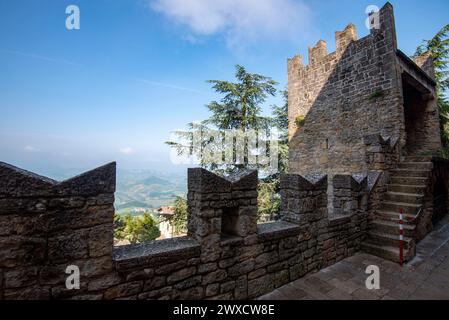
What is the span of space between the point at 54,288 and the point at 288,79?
11.4 m

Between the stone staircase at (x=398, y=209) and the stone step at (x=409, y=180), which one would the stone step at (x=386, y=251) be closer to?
the stone staircase at (x=398, y=209)

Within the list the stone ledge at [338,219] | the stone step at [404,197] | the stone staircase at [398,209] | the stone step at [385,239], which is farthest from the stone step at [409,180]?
the stone ledge at [338,219]

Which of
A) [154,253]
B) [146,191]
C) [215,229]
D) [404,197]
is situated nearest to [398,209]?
[404,197]

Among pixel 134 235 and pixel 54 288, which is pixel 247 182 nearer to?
pixel 54 288

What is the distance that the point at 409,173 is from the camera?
561 centimetres

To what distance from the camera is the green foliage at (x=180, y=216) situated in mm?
9859

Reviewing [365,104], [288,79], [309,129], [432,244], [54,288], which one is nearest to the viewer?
[54,288]

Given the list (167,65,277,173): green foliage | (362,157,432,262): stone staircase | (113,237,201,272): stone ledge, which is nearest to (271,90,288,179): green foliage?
(167,65,277,173): green foliage

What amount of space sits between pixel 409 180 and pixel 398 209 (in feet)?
3.28

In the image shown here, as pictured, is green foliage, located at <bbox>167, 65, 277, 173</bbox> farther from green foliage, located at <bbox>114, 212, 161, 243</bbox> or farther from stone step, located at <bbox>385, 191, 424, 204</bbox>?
green foliage, located at <bbox>114, 212, 161, 243</bbox>
